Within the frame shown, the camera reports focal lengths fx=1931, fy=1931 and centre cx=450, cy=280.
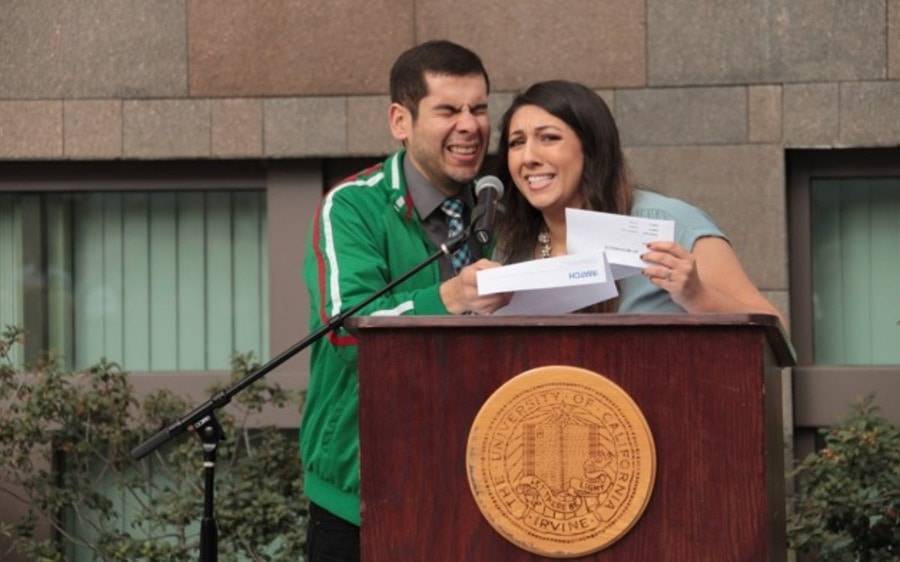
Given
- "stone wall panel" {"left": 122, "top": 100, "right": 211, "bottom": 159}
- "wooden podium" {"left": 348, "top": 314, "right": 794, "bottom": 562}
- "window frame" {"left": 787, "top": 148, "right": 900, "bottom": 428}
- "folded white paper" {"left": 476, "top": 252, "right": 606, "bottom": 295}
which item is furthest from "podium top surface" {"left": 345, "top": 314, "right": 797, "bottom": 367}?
"stone wall panel" {"left": 122, "top": 100, "right": 211, "bottom": 159}

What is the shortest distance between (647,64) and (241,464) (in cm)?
250

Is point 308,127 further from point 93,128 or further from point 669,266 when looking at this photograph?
point 669,266

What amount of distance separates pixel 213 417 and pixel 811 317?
14.0 feet

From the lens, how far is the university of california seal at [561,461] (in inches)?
155

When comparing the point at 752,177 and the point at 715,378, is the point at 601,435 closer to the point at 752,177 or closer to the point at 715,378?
the point at 715,378

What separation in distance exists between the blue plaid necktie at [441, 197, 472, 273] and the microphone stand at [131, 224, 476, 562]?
0.18 m

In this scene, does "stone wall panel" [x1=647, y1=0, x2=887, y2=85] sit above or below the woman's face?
above

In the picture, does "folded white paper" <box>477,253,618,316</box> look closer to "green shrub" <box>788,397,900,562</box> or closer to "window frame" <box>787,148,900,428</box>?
"green shrub" <box>788,397,900,562</box>

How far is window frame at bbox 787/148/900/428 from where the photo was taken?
333 inches

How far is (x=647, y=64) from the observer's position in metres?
8.54

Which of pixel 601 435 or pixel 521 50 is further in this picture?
pixel 521 50

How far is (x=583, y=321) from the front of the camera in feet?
13.0

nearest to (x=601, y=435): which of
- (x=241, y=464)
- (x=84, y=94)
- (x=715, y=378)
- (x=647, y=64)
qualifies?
(x=715, y=378)

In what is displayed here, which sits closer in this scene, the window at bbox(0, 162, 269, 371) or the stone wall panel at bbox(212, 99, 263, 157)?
the stone wall panel at bbox(212, 99, 263, 157)
